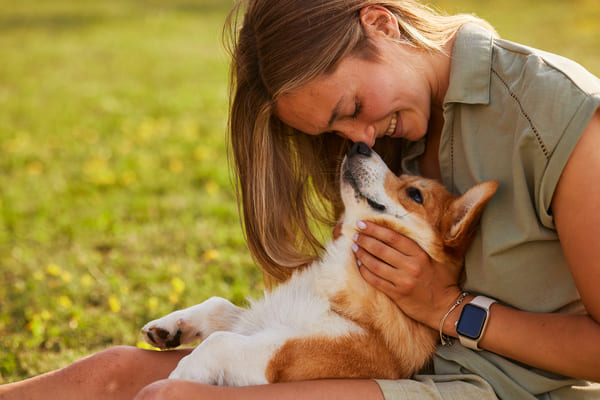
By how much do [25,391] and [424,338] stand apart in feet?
4.92

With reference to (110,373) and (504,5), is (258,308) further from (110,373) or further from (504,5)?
(504,5)

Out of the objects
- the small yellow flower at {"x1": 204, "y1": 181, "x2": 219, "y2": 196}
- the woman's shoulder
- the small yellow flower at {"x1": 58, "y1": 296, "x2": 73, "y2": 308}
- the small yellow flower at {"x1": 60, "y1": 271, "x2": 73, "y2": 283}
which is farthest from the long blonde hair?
the small yellow flower at {"x1": 204, "y1": 181, "x2": 219, "y2": 196}

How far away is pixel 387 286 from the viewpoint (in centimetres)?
217

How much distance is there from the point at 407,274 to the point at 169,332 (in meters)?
1.01

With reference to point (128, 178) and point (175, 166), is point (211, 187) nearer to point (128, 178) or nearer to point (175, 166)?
point (175, 166)

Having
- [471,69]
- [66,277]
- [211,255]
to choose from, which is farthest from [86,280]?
[471,69]

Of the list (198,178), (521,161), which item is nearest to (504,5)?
(198,178)

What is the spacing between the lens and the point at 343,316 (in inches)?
85.8

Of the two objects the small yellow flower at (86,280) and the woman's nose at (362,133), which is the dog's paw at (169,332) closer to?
the woman's nose at (362,133)

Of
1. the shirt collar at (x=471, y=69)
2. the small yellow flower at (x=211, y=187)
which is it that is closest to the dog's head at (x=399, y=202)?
the shirt collar at (x=471, y=69)

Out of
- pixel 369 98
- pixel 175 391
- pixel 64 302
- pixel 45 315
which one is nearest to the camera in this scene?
pixel 175 391

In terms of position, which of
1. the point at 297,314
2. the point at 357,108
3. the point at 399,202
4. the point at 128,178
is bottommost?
the point at 128,178

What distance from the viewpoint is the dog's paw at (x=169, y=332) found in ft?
7.69

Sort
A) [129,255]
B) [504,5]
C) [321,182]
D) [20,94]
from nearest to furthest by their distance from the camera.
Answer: [321,182] → [129,255] → [20,94] → [504,5]
